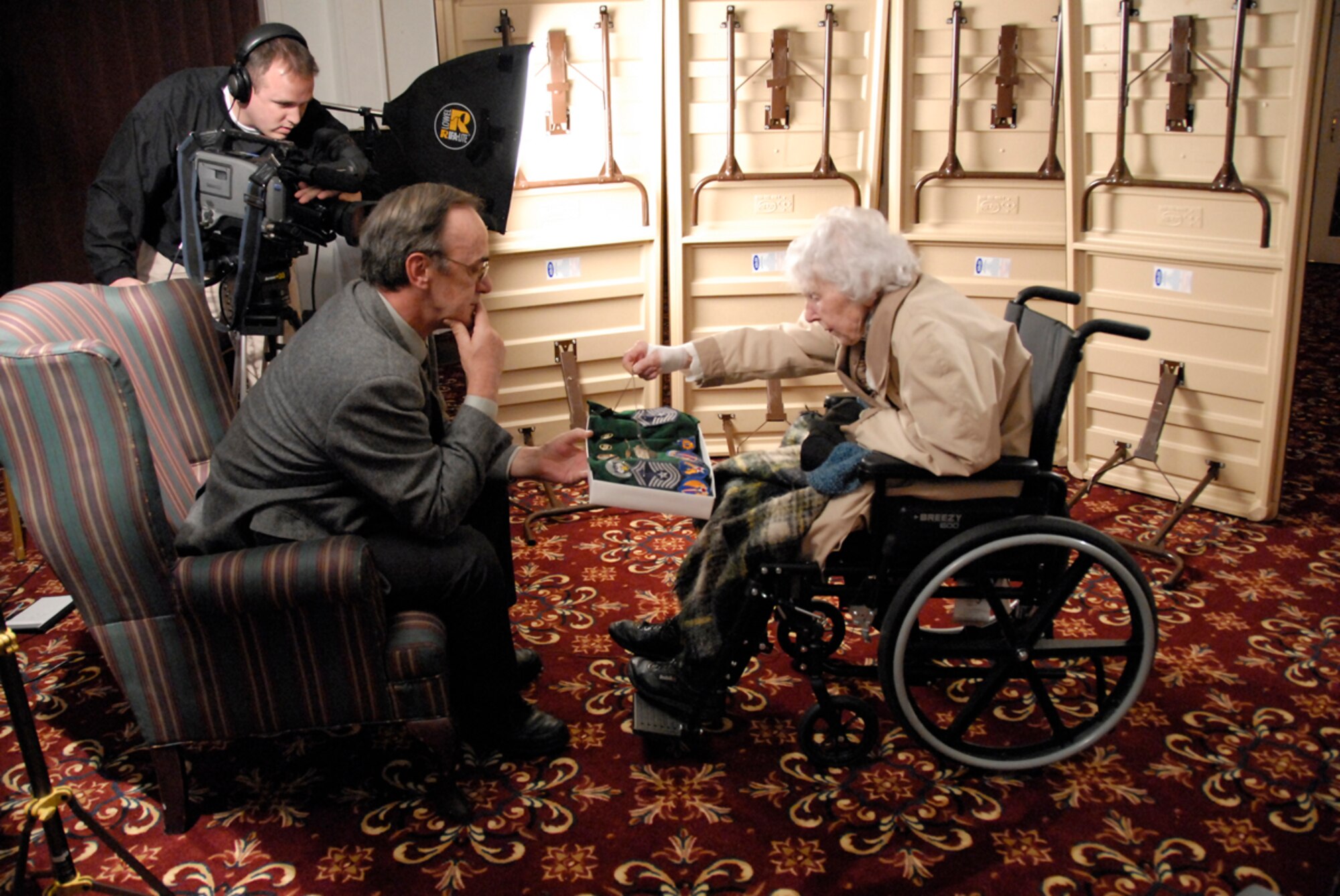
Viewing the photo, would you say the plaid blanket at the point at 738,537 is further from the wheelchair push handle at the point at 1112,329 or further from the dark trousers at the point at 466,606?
the wheelchair push handle at the point at 1112,329

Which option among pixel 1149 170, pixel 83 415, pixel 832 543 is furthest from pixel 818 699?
pixel 1149 170

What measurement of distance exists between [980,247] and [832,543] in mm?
1851

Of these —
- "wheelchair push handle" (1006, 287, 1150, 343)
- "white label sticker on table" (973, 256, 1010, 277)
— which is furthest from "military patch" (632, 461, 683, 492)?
"white label sticker on table" (973, 256, 1010, 277)

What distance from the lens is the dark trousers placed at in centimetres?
188

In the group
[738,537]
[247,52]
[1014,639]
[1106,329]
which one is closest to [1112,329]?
[1106,329]

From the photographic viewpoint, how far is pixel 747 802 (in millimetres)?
1967

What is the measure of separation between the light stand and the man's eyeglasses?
2.89ft

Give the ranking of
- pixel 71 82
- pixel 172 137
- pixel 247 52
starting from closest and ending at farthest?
1. pixel 247 52
2. pixel 172 137
3. pixel 71 82

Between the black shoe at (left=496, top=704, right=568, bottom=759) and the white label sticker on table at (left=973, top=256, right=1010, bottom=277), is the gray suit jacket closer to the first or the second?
the black shoe at (left=496, top=704, right=568, bottom=759)

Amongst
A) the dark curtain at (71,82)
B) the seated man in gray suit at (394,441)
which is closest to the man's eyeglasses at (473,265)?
the seated man in gray suit at (394,441)

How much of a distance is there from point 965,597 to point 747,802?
55 cm

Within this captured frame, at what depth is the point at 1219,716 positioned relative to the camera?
7.25 feet

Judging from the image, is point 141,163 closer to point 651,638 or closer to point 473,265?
point 473,265

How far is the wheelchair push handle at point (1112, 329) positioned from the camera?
191 centimetres
